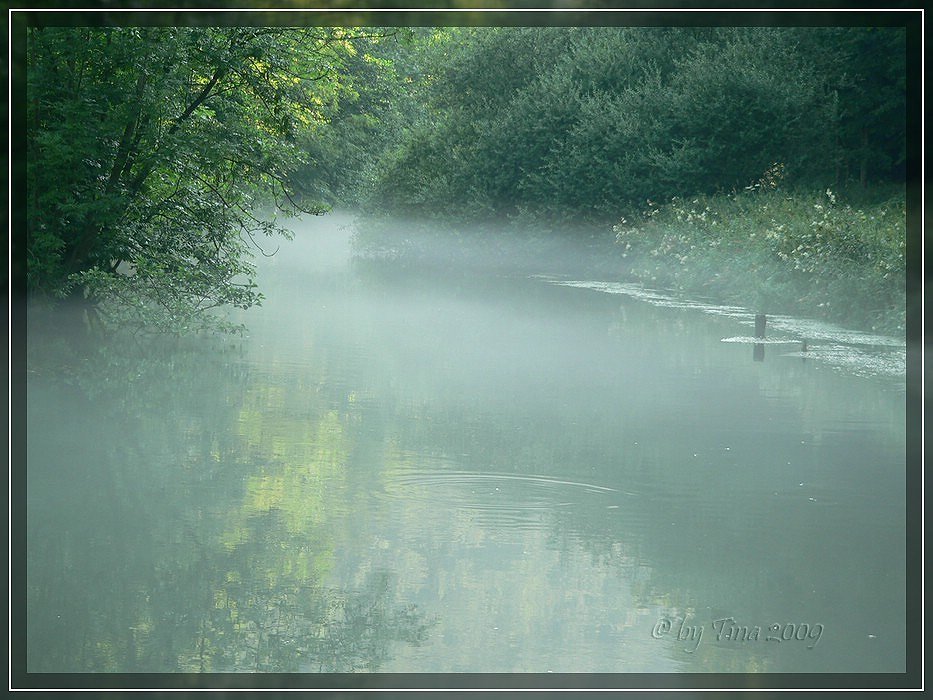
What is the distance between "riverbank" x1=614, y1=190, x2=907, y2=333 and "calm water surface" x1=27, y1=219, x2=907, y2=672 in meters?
2.94

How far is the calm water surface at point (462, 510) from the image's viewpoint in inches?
257

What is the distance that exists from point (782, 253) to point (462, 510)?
15.9 meters

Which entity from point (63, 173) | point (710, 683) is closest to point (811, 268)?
point (63, 173)

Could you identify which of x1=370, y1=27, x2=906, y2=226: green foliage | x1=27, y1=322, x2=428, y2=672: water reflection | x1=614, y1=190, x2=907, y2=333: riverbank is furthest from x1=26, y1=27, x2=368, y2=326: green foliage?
x1=370, y1=27, x2=906, y2=226: green foliage

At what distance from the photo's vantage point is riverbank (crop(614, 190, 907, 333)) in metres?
20.4

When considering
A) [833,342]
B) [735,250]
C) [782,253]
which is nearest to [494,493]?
[833,342]

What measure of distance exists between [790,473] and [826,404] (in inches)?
141

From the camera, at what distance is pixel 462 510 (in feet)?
29.9

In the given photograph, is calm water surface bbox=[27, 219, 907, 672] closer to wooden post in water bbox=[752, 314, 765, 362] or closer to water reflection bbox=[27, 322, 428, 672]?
water reflection bbox=[27, 322, 428, 672]

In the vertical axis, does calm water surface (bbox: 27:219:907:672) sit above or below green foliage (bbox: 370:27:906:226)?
below

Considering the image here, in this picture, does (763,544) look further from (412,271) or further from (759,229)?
(412,271)

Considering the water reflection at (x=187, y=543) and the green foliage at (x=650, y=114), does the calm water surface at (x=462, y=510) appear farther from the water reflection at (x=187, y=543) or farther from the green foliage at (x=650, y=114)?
the green foliage at (x=650, y=114)

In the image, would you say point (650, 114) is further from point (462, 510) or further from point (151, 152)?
point (462, 510)

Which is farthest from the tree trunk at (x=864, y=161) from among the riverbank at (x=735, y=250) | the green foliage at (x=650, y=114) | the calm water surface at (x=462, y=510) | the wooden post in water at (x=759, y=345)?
the calm water surface at (x=462, y=510)
